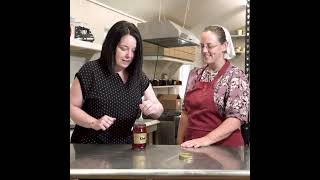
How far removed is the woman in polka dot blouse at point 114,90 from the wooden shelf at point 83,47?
1.98ft

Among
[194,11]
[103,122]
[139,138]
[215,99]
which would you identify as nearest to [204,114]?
[215,99]

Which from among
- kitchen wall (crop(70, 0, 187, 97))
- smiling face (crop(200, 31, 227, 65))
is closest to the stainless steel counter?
smiling face (crop(200, 31, 227, 65))

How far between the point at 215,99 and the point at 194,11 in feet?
8.28

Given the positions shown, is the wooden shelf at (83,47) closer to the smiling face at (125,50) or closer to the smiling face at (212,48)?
the smiling face at (125,50)

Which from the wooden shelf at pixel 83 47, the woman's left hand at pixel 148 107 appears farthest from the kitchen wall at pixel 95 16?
the woman's left hand at pixel 148 107

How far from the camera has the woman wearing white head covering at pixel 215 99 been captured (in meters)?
1.20

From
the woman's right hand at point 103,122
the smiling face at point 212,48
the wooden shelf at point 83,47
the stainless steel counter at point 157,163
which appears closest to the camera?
the stainless steel counter at point 157,163

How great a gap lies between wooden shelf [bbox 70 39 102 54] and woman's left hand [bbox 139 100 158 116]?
0.73 meters

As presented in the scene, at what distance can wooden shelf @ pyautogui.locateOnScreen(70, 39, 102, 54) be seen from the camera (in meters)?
1.81
